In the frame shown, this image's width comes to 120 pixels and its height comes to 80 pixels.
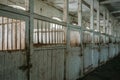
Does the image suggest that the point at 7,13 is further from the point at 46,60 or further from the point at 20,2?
the point at 20,2

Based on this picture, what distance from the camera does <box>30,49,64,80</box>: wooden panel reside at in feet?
11.1

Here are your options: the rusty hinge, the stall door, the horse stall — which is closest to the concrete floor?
Result: the horse stall

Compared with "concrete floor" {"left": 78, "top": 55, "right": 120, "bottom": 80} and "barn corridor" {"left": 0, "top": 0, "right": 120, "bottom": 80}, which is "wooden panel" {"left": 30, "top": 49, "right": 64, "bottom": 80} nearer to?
"barn corridor" {"left": 0, "top": 0, "right": 120, "bottom": 80}

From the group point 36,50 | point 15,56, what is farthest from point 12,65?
point 36,50

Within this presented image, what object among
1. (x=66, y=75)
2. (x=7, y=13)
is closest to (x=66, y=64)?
(x=66, y=75)

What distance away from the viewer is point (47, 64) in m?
3.85

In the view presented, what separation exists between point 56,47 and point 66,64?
2.72ft

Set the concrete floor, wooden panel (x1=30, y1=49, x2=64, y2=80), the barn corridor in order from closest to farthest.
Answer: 1. the barn corridor
2. wooden panel (x1=30, y1=49, x2=64, y2=80)
3. the concrete floor

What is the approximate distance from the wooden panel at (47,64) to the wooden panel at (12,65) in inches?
11.3

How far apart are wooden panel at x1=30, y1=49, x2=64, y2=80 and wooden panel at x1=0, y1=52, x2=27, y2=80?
0.29 metres

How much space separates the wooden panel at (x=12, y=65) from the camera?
8.63 feet

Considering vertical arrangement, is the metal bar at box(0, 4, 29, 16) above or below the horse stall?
above

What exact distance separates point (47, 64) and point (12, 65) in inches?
46.6

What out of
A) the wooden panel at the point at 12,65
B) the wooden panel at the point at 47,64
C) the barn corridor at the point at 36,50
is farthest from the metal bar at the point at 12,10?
the wooden panel at the point at 47,64
